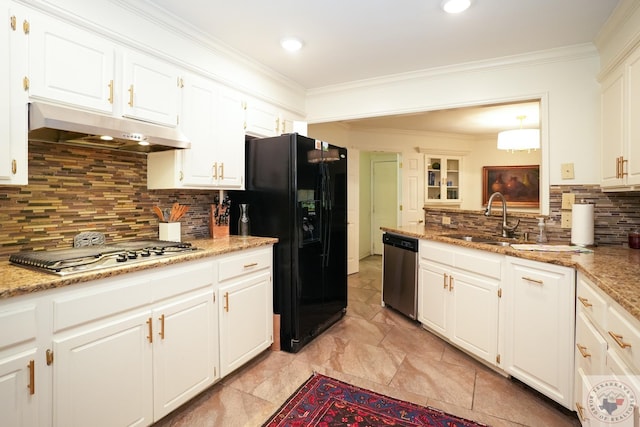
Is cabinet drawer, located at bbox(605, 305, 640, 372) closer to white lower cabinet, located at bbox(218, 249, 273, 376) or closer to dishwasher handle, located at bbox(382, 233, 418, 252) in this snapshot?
dishwasher handle, located at bbox(382, 233, 418, 252)

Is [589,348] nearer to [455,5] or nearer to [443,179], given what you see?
[455,5]

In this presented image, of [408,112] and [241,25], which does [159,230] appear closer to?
[241,25]

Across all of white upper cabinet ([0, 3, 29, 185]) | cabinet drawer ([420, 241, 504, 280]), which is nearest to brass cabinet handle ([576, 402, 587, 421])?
cabinet drawer ([420, 241, 504, 280])

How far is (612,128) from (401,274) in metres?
2.01

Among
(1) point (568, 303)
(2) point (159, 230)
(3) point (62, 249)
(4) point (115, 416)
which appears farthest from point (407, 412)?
(3) point (62, 249)

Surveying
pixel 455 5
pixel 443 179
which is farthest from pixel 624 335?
pixel 443 179

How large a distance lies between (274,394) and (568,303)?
1.81m

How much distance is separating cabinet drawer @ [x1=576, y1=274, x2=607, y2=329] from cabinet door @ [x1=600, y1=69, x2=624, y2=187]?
817 millimetres

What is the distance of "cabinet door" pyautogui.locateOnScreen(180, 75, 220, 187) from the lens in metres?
2.33

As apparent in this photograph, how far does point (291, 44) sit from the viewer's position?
2545 millimetres

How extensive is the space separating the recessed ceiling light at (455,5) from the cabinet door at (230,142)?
1.67 m

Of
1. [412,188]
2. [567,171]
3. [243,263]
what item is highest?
[412,188]

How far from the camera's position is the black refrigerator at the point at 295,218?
2.63m

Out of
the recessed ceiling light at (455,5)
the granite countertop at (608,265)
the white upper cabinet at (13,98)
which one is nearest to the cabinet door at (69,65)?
the white upper cabinet at (13,98)
